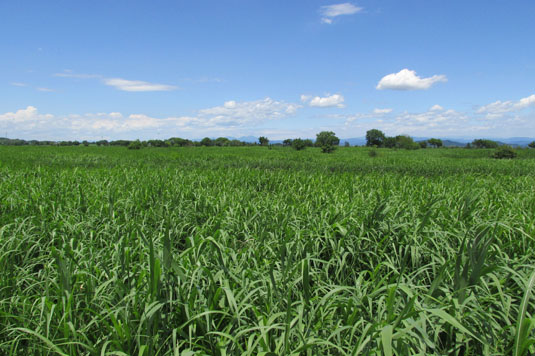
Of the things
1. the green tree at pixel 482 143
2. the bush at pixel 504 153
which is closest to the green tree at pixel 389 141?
the green tree at pixel 482 143

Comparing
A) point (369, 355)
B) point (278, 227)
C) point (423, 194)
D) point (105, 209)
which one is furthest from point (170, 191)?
point (423, 194)

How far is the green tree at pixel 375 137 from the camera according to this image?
8371cm

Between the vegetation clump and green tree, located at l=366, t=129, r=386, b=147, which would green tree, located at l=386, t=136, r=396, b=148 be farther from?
the vegetation clump

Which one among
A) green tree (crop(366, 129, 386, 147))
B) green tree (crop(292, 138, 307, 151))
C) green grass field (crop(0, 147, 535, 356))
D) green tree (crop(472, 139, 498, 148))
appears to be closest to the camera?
green grass field (crop(0, 147, 535, 356))

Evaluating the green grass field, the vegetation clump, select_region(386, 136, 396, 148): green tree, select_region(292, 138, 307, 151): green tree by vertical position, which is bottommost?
the green grass field

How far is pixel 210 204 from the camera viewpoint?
520 cm

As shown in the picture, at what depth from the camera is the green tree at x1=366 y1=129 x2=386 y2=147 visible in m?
83.7

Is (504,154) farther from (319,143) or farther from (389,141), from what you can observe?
(389,141)

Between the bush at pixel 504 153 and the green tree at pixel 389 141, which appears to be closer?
the bush at pixel 504 153

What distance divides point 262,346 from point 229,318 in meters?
0.45

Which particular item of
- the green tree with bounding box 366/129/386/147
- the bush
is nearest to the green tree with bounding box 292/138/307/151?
the bush

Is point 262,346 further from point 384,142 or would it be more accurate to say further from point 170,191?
point 384,142

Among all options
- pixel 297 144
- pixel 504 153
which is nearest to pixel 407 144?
pixel 504 153

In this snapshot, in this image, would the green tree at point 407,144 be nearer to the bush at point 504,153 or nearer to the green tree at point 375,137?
the green tree at point 375,137
